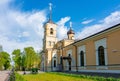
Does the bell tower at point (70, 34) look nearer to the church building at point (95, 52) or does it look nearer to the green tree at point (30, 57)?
the church building at point (95, 52)

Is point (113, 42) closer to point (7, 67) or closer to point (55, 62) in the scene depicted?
point (55, 62)

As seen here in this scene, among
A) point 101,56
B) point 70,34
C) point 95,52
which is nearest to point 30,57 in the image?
point 70,34

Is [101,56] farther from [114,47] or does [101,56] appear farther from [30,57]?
[30,57]

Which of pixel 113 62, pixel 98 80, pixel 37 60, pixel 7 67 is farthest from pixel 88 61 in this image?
pixel 7 67

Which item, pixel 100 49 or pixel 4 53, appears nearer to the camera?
pixel 100 49

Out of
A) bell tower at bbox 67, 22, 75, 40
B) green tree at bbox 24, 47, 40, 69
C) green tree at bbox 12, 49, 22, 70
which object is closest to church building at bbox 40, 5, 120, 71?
bell tower at bbox 67, 22, 75, 40

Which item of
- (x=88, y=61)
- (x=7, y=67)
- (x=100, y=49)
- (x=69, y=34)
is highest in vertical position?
(x=69, y=34)

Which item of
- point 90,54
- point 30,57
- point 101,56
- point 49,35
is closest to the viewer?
point 101,56

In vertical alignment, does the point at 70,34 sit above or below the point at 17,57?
above

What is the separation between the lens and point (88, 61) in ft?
79.9

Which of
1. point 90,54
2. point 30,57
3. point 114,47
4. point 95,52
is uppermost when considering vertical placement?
point 114,47

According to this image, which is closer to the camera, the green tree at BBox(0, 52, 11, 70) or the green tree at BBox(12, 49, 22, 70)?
the green tree at BBox(12, 49, 22, 70)

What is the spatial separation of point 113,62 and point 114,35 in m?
3.03

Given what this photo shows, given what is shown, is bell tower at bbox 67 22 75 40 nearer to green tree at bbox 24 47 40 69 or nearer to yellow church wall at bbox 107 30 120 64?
green tree at bbox 24 47 40 69
